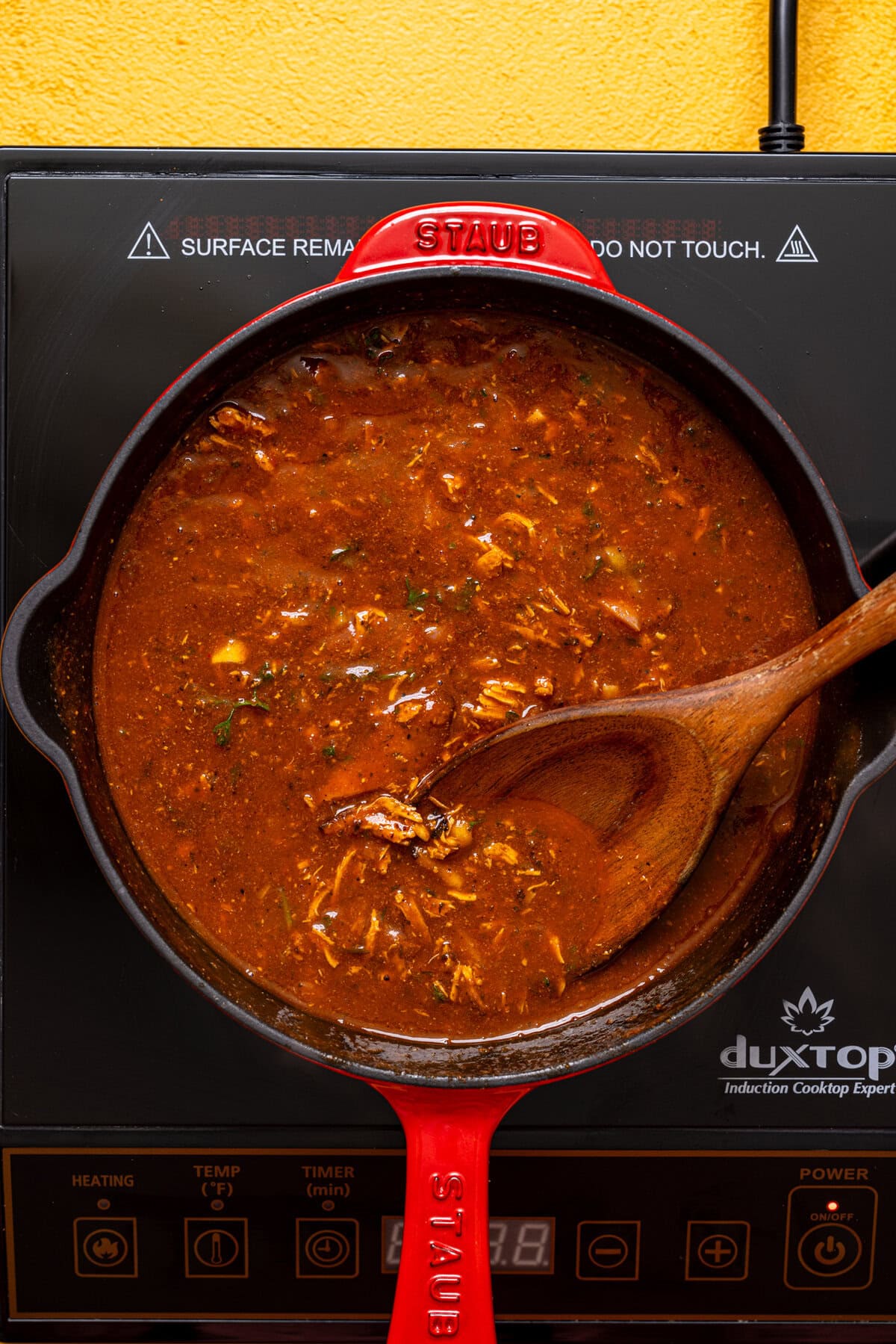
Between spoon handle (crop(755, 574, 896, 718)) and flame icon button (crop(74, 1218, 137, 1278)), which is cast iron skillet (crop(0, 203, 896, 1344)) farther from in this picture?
flame icon button (crop(74, 1218, 137, 1278))

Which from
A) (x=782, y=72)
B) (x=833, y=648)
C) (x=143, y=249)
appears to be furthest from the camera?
(x=782, y=72)

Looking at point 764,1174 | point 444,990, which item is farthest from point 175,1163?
point 764,1174

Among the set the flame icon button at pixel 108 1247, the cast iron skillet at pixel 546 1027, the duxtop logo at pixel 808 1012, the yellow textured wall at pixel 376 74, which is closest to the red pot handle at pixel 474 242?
the cast iron skillet at pixel 546 1027

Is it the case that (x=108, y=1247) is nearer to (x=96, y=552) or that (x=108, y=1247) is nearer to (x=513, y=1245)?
(x=513, y=1245)

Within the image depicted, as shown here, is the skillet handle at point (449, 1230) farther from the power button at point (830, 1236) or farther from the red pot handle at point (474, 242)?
the red pot handle at point (474, 242)

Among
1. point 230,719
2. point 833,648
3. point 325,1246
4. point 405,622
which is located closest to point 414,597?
point 405,622

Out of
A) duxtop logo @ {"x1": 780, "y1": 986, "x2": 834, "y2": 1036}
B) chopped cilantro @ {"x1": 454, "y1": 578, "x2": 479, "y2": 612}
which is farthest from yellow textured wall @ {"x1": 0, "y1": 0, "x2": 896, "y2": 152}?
duxtop logo @ {"x1": 780, "y1": 986, "x2": 834, "y2": 1036}
